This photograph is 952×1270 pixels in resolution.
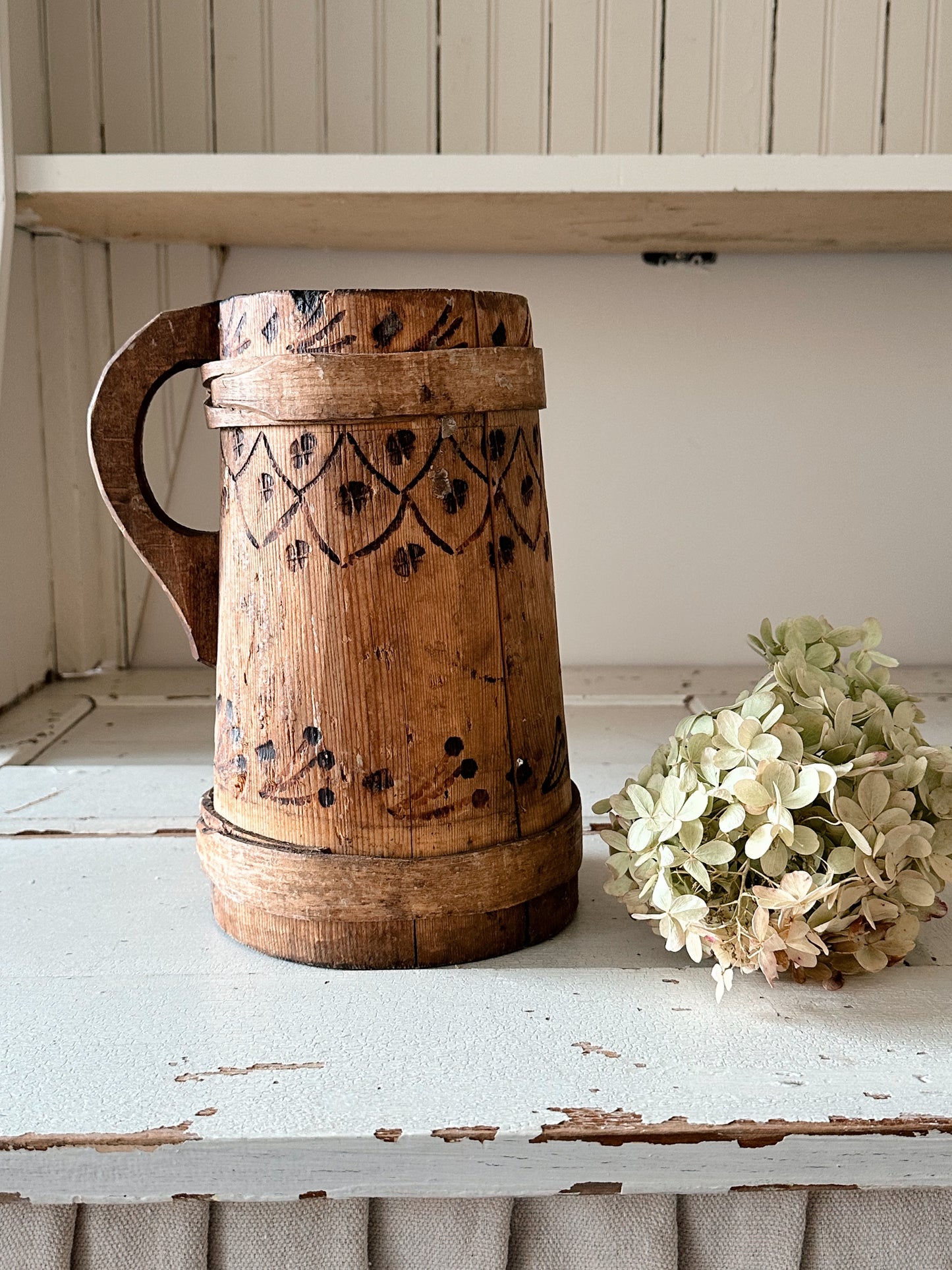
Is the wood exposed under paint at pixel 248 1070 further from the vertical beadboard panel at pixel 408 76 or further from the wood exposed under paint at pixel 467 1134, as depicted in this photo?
the vertical beadboard panel at pixel 408 76

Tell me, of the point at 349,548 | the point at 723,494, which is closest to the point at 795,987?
the point at 349,548

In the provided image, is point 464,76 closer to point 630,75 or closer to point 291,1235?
point 630,75

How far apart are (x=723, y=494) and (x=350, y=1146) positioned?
0.96 m

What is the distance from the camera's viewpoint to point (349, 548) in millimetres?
534

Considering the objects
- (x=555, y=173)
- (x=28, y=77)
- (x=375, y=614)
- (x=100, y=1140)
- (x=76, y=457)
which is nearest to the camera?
(x=100, y=1140)

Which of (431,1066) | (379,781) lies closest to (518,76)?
(379,781)

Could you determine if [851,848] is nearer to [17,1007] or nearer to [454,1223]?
[454,1223]

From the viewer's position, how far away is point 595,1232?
483 millimetres

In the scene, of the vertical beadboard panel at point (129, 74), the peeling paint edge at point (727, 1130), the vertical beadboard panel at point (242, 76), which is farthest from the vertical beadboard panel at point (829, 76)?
the peeling paint edge at point (727, 1130)

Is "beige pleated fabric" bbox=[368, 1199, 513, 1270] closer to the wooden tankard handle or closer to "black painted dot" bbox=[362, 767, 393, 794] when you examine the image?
"black painted dot" bbox=[362, 767, 393, 794]

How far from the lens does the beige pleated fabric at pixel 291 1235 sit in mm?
476

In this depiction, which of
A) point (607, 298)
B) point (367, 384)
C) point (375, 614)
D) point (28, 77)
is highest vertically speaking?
point (28, 77)

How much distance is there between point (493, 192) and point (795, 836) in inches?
22.9

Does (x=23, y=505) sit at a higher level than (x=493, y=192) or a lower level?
lower
